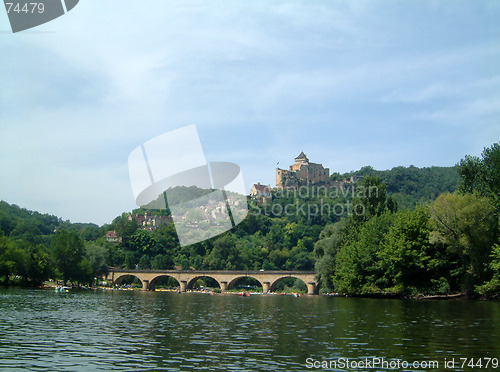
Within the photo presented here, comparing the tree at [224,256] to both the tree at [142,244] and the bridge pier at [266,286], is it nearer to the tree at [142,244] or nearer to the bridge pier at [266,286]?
the tree at [142,244]

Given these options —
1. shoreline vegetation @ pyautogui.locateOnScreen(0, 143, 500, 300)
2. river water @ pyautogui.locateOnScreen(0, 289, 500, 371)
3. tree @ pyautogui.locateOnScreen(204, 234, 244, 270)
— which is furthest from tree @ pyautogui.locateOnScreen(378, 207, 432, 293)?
tree @ pyautogui.locateOnScreen(204, 234, 244, 270)

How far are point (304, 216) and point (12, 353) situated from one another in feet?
566

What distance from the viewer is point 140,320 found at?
28.0 metres

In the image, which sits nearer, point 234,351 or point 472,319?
point 234,351

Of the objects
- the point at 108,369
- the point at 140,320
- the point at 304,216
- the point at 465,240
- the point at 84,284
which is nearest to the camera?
the point at 108,369

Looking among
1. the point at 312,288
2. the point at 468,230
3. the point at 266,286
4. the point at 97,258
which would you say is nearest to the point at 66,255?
the point at 97,258

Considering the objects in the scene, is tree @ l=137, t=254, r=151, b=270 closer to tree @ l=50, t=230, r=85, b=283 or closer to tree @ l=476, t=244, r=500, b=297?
tree @ l=50, t=230, r=85, b=283

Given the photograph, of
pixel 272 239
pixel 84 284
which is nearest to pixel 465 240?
pixel 84 284

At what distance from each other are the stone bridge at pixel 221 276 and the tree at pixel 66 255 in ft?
82.5

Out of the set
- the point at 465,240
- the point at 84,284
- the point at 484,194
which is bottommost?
the point at 84,284

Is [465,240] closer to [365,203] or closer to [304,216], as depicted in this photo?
[365,203]

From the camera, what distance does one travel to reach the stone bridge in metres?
94.7

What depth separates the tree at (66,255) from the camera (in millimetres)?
81938

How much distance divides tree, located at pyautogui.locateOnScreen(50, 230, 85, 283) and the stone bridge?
2514 centimetres
